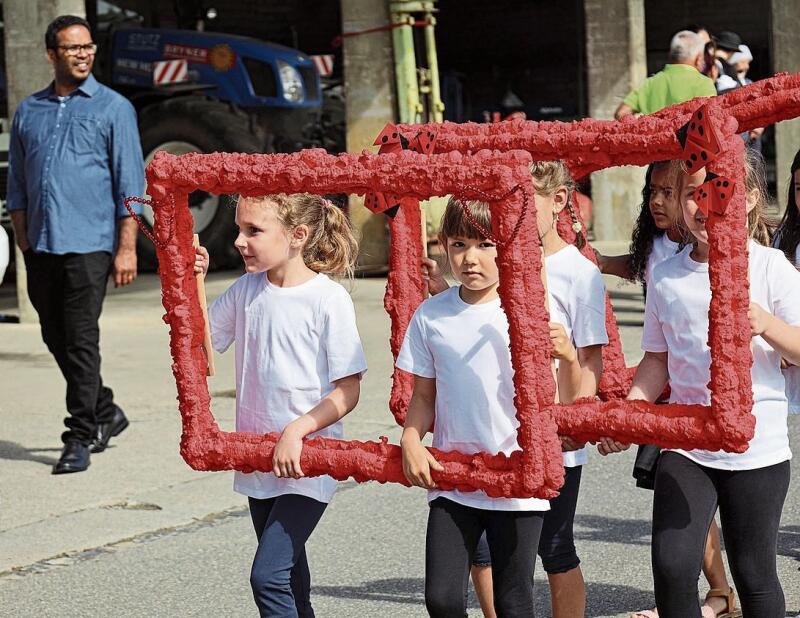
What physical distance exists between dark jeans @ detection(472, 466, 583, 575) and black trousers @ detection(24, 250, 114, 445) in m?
3.12

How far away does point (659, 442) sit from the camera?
11.6 feet

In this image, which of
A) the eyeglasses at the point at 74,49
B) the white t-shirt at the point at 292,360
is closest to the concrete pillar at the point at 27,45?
the eyeglasses at the point at 74,49

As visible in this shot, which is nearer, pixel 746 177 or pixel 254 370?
pixel 746 177

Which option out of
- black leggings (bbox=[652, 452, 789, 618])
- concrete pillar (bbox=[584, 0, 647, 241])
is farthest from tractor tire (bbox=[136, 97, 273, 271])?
black leggings (bbox=[652, 452, 789, 618])

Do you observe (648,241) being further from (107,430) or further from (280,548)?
(107,430)

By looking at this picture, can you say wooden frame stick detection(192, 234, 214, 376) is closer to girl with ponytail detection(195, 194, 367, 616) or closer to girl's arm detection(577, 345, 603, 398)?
girl with ponytail detection(195, 194, 367, 616)

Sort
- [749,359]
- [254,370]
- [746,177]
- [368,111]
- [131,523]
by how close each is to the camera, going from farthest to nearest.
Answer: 1. [368,111]
2. [131,523]
3. [254,370]
4. [746,177]
5. [749,359]

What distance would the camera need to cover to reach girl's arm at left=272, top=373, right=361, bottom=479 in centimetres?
371

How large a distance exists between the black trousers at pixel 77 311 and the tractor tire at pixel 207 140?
6.98m

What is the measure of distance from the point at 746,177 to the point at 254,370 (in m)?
1.27

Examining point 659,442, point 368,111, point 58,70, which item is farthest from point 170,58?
point 659,442

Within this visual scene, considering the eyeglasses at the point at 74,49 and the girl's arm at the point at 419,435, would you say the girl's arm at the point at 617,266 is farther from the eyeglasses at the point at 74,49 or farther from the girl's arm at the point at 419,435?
the eyeglasses at the point at 74,49

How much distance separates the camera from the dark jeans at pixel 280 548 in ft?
12.6

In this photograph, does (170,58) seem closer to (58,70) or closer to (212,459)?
(58,70)
